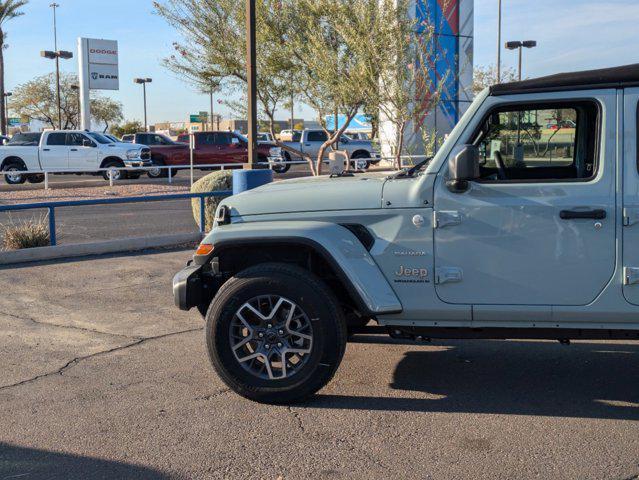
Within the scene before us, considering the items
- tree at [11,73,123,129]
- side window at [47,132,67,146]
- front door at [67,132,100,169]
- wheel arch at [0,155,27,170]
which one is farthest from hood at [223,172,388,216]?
tree at [11,73,123,129]

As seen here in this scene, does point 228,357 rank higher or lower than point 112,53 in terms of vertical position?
lower

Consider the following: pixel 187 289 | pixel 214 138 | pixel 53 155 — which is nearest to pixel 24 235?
pixel 187 289

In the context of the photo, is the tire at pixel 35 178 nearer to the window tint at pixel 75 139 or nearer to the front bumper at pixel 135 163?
the window tint at pixel 75 139

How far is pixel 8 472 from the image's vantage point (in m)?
4.07

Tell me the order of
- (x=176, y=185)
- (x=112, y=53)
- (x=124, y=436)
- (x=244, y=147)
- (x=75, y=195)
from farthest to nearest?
(x=112, y=53), (x=244, y=147), (x=176, y=185), (x=75, y=195), (x=124, y=436)

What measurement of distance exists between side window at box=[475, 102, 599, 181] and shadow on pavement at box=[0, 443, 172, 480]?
2765 millimetres

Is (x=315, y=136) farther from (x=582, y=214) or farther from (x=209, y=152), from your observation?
(x=582, y=214)

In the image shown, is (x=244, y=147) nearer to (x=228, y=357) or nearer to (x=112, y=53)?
(x=112, y=53)

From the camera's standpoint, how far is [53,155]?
2775 centimetres

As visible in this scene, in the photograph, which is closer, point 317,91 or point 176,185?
point 317,91

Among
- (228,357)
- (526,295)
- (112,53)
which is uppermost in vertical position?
(112,53)

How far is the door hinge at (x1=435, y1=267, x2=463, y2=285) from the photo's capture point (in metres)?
4.87

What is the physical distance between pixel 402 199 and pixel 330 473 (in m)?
1.80

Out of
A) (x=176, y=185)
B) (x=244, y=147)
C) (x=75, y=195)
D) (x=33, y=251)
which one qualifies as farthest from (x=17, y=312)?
(x=244, y=147)
